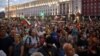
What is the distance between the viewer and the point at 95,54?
924cm

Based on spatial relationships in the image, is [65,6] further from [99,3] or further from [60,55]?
[60,55]

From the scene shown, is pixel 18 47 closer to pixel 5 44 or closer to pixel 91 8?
pixel 5 44

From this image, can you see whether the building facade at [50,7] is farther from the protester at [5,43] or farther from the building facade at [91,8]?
the protester at [5,43]

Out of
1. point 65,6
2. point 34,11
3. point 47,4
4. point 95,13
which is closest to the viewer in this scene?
point 95,13

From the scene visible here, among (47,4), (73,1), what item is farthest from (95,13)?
(47,4)

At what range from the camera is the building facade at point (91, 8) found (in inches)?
2747

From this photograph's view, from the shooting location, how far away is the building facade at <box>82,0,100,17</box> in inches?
2747

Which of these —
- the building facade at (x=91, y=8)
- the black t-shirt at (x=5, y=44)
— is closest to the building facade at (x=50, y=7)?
the building facade at (x=91, y=8)

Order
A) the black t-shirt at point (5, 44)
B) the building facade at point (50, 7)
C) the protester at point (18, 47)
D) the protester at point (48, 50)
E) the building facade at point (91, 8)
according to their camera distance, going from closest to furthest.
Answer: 1. the protester at point (48, 50)
2. the protester at point (18, 47)
3. the black t-shirt at point (5, 44)
4. the building facade at point (91, 8)
5. the building facade at point (50, 7)

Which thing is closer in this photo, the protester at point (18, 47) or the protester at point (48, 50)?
the protester at point (48, 50)

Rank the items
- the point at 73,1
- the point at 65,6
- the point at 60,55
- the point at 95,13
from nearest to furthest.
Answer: the point at 60,55
the point at 95,13
the point at 73,1
the point at 65,6

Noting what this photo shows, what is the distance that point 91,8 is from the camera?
7325 centimetres

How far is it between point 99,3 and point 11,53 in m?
63.1

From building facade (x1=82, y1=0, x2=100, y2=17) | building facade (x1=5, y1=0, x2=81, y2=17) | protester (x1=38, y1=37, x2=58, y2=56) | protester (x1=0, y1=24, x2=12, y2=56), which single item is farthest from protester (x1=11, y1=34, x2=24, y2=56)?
building facade (x1=5, y1=0, x2=81, y2=17)
